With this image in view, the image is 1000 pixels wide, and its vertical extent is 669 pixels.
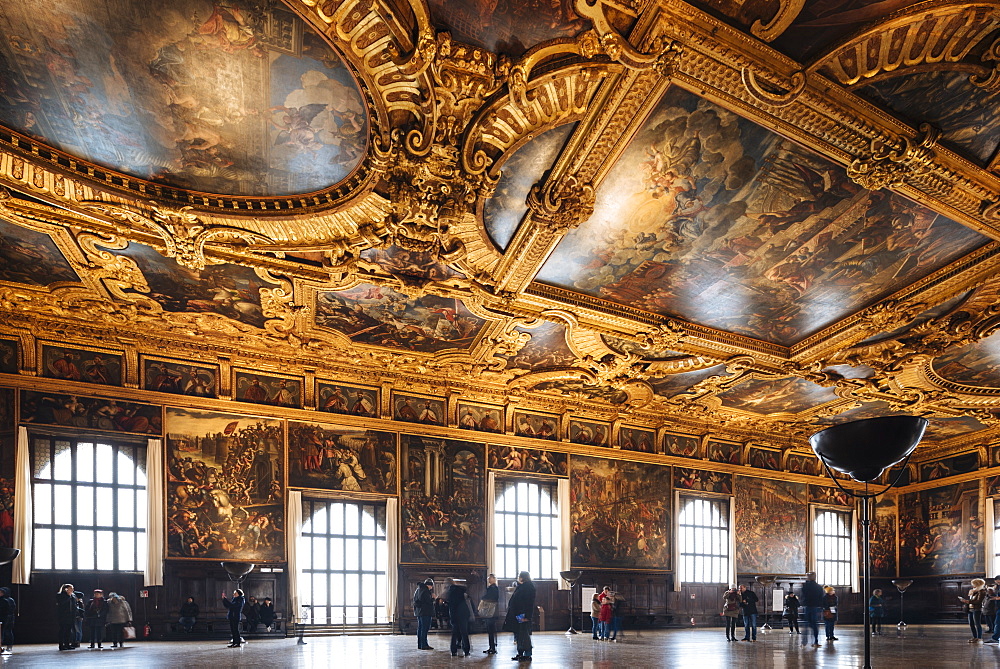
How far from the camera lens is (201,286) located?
1388 cm

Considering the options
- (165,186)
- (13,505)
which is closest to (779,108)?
(165,186)

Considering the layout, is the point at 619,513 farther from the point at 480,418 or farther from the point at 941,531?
the point at 941,531

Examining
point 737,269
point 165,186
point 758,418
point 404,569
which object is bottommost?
point 404,569

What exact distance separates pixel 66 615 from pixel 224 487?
13.8ft

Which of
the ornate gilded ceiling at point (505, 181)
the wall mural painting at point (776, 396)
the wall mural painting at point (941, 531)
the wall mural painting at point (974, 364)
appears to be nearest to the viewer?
the ornate gilded ceiling at point (505, 181)

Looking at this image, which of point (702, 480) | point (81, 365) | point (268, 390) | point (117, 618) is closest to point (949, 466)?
point (702, 480)

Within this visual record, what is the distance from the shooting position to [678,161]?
9.61 metres

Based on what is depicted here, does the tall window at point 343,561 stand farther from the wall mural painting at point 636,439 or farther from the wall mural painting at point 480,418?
the wall mural painting at point 636,439

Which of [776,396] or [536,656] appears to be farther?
[776,396]

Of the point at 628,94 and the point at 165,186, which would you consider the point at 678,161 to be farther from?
the point at 165,186

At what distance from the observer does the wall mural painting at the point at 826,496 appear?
2765 cm

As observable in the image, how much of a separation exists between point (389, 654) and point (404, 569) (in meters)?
6.76

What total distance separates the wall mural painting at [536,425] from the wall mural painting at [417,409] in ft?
9.09

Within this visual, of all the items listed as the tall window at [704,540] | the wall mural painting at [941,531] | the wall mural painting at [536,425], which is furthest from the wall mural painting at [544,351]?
the wall mural painting at [941,531]
